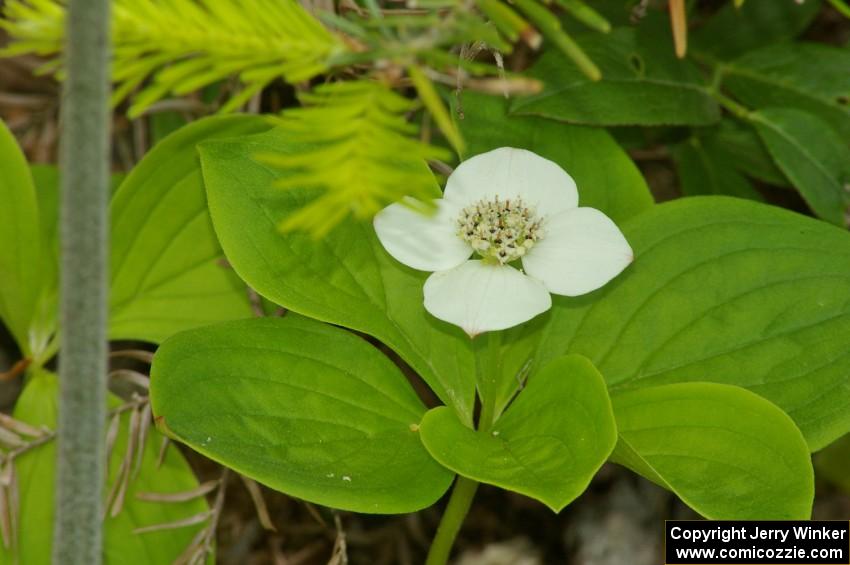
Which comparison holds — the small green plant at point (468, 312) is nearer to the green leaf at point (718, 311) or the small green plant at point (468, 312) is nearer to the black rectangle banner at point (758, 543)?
the green leaf at point (718, 311)

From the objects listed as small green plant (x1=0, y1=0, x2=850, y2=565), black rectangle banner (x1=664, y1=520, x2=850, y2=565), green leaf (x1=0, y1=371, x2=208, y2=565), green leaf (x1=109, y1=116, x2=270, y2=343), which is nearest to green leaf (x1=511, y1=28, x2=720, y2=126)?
small green plant (x1=0, y1=0, x2=850, y2=565)

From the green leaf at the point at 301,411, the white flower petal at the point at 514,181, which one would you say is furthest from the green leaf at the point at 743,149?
the green leaf at the point at 301,411

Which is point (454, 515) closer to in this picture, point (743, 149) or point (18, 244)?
point (18, 244)

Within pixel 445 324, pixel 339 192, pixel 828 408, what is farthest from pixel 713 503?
pixel 339 192

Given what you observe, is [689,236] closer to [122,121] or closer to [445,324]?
[445,324]

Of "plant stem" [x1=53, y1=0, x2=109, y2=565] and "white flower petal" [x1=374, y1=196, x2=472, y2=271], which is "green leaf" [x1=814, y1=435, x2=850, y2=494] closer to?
"white flower petal" [x1=374, y1=196, x2=472, y2=271]
